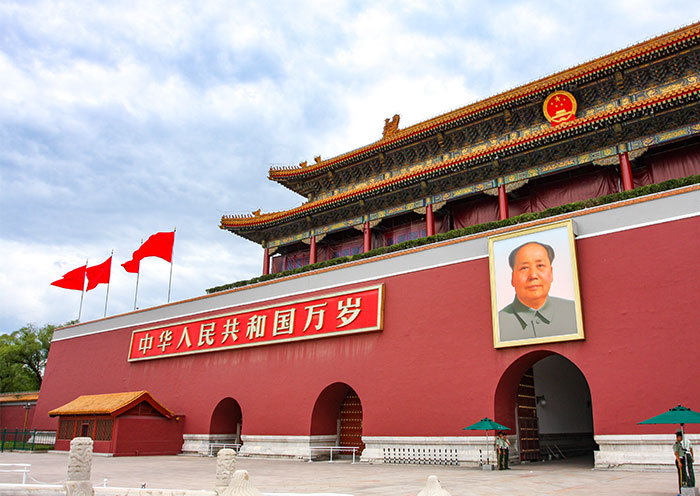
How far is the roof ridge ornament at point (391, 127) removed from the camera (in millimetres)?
19078

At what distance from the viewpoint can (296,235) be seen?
64.6 ft

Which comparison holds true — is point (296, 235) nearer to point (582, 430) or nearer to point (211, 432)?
point (211, 432)

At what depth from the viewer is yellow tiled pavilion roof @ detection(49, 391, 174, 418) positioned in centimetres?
1585

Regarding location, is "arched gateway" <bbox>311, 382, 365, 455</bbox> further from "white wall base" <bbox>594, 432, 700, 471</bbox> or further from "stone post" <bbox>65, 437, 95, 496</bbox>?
"stone post" <bbox>65, 437, 95, 496</bbox>

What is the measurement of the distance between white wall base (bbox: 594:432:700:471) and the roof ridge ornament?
39.2 ft

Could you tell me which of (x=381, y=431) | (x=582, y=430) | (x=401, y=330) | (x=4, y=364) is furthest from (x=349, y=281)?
(x=4, y=364)

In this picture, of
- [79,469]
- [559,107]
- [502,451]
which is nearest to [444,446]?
[502,451]

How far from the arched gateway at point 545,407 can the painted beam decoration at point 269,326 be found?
336 cm

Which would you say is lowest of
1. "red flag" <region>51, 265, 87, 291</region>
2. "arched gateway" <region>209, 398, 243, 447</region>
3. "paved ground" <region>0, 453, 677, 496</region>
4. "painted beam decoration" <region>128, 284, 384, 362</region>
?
"paved ground" <region>0, 453, 677, 496</region>

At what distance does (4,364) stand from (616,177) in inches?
1260

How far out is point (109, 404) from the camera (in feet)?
53.6

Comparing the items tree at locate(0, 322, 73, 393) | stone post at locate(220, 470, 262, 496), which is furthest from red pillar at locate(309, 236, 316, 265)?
tree at locate(0, 322, 73, 393)

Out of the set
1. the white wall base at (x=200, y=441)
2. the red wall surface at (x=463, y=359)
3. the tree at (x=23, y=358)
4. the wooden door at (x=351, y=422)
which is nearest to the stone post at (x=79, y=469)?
the red wall surface at (x=463, y=359)

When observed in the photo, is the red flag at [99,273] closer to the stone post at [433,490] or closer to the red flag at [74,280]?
the red flag at [74,280]
